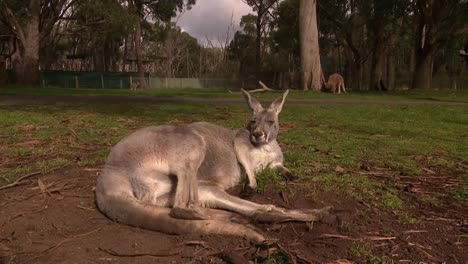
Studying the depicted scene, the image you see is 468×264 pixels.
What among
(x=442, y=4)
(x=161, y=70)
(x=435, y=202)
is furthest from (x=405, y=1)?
(x=161, y=70)

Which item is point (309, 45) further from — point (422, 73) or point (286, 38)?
point (286, 38)

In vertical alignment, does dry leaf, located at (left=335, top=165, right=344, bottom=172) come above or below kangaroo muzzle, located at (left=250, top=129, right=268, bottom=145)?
below

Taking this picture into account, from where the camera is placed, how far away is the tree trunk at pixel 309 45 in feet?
68.4

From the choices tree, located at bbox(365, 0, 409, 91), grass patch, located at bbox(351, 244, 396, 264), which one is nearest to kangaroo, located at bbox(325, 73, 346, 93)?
tree, located at bbox(365, 0, 409, 91)

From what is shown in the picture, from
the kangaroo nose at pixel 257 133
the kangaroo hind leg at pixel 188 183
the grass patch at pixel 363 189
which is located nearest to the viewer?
the kangaroo hind leg at pixel 188 183

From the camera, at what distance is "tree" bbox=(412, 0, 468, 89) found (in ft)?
76.8

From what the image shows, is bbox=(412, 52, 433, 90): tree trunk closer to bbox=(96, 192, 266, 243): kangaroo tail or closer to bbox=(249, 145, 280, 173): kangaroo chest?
bbox=(249, 145, 280, 173): kangaroo chest

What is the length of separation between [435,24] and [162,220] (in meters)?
25.5

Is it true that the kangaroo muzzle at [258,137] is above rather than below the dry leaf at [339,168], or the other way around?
above

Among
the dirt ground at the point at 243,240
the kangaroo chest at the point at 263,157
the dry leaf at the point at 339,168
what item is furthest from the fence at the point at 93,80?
the dirt ground at the point at 243,240

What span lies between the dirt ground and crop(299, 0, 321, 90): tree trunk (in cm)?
1775

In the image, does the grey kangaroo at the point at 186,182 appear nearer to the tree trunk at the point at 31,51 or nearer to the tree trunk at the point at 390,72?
the tree trunk at the point at 31,51

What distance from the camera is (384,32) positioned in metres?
32.9

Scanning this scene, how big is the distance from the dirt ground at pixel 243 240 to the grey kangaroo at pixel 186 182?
94 millimetres
